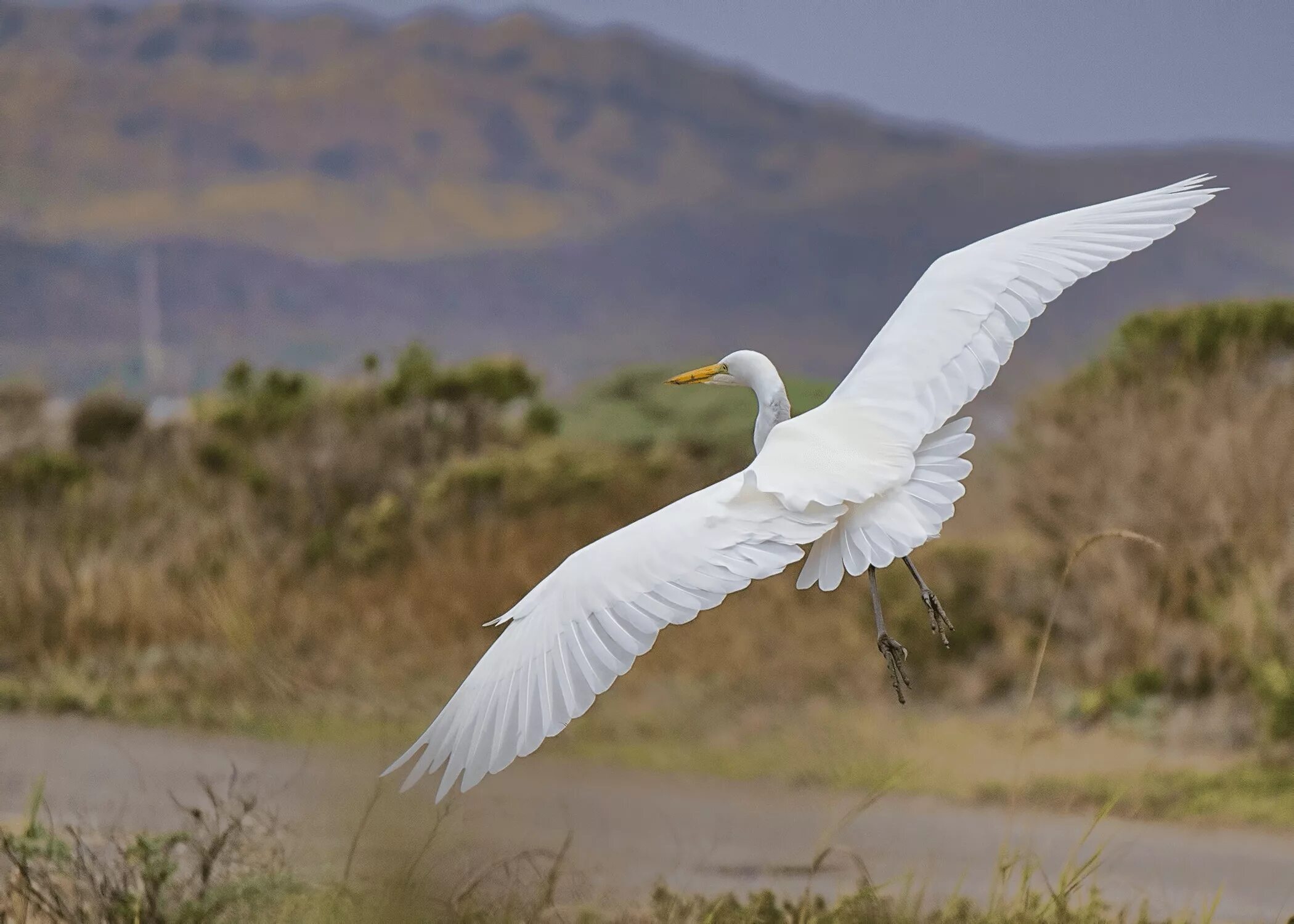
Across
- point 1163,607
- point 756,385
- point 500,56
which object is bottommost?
point 1163,607

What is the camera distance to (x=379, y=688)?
873 cm

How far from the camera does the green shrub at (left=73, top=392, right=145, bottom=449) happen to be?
46.8 feet

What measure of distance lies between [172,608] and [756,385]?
767 centimetres

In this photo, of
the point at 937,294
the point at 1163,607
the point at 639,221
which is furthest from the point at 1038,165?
the point at 937,294

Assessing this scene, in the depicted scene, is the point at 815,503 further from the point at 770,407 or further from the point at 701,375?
the point at 701,375

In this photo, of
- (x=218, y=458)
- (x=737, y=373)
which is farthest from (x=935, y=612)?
(x=218, y=458)

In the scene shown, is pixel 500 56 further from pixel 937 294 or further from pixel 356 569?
pixel 937 294

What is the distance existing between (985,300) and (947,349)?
17 cm

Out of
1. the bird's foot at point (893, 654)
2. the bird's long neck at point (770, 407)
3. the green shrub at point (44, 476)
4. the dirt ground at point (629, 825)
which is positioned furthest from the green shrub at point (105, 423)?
the bird's foot at point (893, 654)

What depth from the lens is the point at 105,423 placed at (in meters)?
14.3

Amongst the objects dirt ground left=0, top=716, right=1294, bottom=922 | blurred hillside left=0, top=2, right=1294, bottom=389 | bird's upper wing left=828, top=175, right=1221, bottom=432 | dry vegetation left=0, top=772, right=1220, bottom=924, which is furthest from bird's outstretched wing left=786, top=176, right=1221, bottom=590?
blurred hillside left=0, top=2, right=1294, bottom=389

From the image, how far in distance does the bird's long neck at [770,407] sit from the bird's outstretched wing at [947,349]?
0.11 m

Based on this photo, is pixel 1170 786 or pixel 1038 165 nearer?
pixel 1170 786

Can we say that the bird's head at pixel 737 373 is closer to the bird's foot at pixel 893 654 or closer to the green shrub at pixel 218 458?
the bird's foot at pixel 893 654
